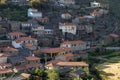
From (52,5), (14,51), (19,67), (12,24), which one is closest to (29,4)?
(52,5)

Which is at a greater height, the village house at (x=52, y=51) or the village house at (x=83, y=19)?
the village house at (x=83, y=19)

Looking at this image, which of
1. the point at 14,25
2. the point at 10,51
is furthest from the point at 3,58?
the point at 14,25

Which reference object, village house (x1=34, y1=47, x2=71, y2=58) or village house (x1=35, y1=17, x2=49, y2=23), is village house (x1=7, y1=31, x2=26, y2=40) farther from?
village house (x1=35, y1=17, x2=49, y2=23)

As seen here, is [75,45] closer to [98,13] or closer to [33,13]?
[33,13]

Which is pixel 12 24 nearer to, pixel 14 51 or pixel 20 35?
pixel 20 35

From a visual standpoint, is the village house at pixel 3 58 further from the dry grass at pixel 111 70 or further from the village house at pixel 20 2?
the village house at pixel 20 2

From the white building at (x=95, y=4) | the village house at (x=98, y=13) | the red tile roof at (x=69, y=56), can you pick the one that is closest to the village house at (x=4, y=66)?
the red tile roof at (x=69, y=56)

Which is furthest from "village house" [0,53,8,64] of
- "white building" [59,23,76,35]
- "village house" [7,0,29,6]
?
"village house" [7,0,29,6]
